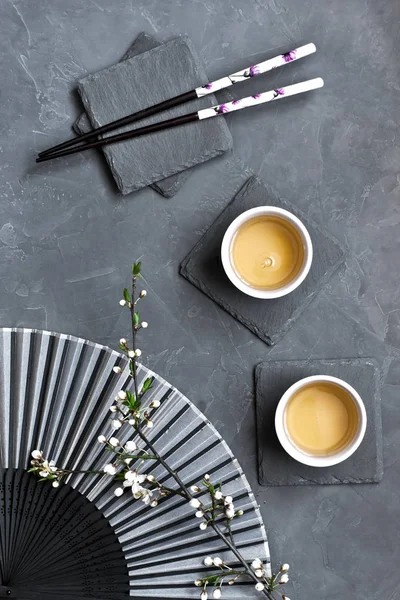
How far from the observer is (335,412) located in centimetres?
119

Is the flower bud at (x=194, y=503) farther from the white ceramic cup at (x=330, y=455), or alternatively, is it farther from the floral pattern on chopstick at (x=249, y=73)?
the floral pattern on chopstick at (x=249, y=73)

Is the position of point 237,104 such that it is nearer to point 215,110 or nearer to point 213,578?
point 215,110

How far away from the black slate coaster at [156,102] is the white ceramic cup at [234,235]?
0.13 m

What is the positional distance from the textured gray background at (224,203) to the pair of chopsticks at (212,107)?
0.11 ft

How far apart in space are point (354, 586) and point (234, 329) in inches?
18.1

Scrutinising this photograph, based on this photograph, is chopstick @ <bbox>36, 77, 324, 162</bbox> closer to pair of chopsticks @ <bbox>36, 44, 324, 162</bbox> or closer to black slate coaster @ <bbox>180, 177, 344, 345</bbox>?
pair of chopsticks @ <bbox>36, 44, 324, 162</bbox>

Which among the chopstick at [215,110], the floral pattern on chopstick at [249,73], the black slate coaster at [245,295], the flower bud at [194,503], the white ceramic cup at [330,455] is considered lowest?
the flower bud at [194,503]

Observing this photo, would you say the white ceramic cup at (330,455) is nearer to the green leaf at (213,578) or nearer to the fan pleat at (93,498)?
the fan pleat at (93,498)

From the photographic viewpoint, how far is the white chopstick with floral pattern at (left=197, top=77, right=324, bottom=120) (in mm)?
1208

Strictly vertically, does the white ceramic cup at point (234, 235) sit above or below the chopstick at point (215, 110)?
below

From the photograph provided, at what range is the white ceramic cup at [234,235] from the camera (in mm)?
1156

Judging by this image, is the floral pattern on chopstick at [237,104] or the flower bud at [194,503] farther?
the floral pattern on chopstick at [237,104]

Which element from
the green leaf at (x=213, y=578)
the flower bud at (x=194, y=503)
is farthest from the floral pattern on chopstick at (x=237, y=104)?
the green leaf at (x=213, y=578)

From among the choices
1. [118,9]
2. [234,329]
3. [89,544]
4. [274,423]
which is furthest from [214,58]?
[89,544]
